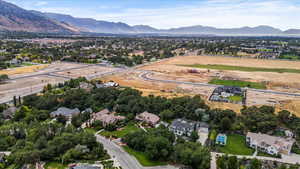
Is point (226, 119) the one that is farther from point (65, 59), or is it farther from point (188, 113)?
point (65, 59)

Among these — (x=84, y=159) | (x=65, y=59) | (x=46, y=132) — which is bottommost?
(x=84, y=159)

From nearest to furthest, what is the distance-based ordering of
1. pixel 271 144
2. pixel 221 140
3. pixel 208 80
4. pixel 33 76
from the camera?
1. pixel 271 144
2. pixel 221 140
3. pixel 208 80
4. pixel 33 76

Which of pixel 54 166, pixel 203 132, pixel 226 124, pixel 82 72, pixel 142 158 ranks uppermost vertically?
pixel 82 72

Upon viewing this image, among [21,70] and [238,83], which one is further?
[21,70]

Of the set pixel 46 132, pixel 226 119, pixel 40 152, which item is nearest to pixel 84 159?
pixel 40 152

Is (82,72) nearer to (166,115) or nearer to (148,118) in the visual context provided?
(148,118)

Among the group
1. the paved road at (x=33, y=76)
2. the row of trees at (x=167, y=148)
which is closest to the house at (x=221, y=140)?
the row of trees at (x=167, y=148)

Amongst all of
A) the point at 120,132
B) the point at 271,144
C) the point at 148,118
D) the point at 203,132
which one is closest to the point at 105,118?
the point at 120,132
